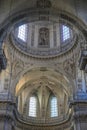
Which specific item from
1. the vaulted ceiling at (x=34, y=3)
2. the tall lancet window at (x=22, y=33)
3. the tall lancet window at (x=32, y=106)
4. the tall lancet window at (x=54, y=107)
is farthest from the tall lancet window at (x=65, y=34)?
the vaulted ceiling at (x=34, y=3)

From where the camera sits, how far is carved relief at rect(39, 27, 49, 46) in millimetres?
26655

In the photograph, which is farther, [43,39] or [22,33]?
[43,39]

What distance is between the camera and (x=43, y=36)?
89.4 feet

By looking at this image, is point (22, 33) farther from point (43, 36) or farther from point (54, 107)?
point (54, 107)

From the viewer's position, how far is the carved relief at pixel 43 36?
2665cm

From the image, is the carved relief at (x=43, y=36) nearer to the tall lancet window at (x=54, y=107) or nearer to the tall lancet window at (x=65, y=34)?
the tall lancet window at (x=65, y=34)

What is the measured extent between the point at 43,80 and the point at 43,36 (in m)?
4.23

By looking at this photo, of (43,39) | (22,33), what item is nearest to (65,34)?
(43,39)

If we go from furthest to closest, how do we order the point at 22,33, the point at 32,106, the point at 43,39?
the point at 32,106 → the point at 43,39 → the point at 22,33

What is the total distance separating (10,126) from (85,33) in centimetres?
1079

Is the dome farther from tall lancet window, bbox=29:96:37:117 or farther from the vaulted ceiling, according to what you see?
the vaulted ceiling

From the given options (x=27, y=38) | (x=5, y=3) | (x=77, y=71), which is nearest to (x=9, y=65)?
(x=27, y=38)

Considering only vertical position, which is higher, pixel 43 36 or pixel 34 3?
pixel 43 36

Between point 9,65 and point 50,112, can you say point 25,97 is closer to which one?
point 50,112
